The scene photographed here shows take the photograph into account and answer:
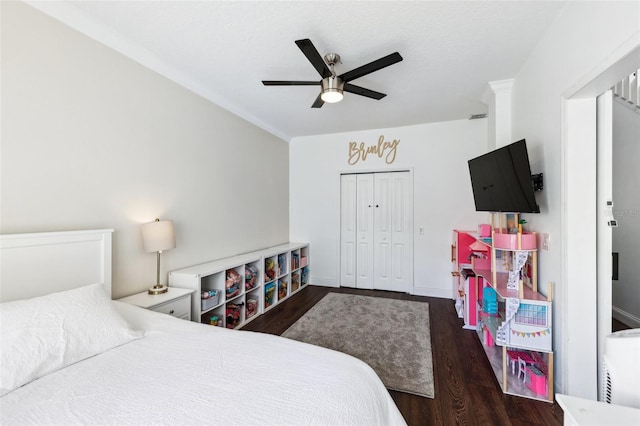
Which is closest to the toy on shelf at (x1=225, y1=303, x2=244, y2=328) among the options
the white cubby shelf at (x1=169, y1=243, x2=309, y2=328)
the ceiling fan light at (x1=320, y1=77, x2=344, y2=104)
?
the white cubby shelf at (x1=169, y1=243, x2=309, y2=328)

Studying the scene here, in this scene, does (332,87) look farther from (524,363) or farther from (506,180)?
(524,363)

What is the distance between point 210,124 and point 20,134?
64.1 inches

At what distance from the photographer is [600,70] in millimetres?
1374

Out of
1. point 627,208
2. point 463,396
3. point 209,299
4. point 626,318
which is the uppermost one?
point 627,208

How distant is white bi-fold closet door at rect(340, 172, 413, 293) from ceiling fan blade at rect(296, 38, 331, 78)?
247cm

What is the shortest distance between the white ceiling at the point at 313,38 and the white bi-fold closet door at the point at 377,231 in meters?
1.56

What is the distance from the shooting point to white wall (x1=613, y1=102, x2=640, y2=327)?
2553mm

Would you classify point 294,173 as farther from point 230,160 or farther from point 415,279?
point 415,279

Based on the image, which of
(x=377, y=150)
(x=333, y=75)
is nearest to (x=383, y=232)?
(x=377, y=150)

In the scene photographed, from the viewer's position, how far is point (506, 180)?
6.82 ft

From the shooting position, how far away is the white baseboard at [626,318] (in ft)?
8.66

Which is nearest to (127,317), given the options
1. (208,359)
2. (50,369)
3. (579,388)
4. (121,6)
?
(50,369)

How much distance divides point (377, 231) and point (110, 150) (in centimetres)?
358

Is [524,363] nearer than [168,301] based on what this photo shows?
Yes
